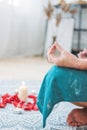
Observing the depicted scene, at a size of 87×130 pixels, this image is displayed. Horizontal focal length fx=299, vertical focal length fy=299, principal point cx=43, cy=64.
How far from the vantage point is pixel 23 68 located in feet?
11.3

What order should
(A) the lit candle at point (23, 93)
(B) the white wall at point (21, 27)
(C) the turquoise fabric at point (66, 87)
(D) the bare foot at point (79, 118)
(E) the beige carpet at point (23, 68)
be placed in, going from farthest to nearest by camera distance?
1. (B) the white wall at point (21, 27)
2. (E) the beige carpet at point (23, 68)
3. (A) the lit candle at point (23, 93)
4. (D) the bare foot at point (79, 118)
5. (C) the turquoise fabric at point (66, 87)

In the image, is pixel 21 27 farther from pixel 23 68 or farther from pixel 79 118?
pixel 79 118

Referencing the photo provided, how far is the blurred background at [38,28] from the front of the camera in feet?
13.2

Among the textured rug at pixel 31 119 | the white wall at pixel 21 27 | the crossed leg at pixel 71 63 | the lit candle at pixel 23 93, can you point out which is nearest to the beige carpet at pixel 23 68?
the white wall at pixel 21 27

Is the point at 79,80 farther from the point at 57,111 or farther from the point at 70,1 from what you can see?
the point at 70,1

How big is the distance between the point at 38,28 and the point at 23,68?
114 cm

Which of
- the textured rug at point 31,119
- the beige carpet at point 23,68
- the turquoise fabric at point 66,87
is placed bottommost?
the beige carpet at point 23,68

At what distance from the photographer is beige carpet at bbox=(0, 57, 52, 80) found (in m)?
2.98

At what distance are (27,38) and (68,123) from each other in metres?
2.86

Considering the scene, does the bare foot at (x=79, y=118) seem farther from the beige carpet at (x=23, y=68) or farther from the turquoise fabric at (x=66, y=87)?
the beige carpet at (x=23, y=68)

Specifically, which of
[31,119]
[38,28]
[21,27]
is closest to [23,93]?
[31,119]

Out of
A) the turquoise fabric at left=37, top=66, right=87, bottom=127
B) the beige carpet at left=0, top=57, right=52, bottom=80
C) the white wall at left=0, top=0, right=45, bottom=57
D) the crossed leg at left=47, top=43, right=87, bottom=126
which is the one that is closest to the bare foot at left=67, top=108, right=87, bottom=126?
the crossed leg at left=47, top=43, right=87, bottom=126

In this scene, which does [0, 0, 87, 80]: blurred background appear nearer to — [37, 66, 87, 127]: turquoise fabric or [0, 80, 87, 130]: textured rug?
[0, 80, 87, 130]: textured rug

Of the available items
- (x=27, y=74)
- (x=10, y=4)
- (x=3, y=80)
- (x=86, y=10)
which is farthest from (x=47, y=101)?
(x=86, y=10)
